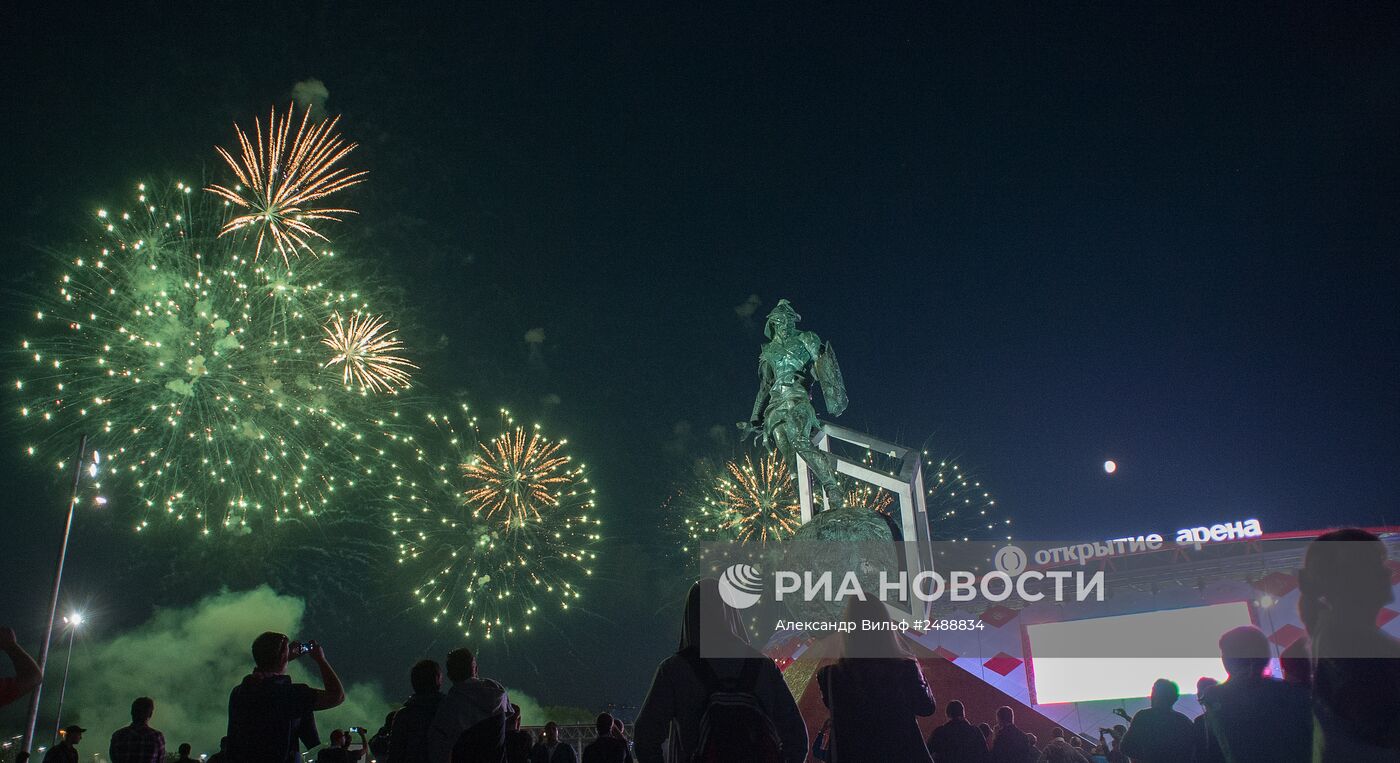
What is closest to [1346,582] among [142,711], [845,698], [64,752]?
[845,698]

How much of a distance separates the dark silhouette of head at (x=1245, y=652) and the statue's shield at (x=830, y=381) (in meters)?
12.9

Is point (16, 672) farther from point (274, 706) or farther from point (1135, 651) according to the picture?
point (1135, 651)

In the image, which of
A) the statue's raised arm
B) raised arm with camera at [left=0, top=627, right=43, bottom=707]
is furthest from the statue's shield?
raised arm with camera at [left=0, top=627, right=43, bottom=707]

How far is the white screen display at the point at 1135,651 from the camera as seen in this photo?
19703 millimetres

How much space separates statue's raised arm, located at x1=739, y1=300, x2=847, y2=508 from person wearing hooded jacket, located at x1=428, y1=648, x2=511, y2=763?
39.6ft

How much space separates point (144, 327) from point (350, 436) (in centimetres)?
495

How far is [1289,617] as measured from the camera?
1948 cm

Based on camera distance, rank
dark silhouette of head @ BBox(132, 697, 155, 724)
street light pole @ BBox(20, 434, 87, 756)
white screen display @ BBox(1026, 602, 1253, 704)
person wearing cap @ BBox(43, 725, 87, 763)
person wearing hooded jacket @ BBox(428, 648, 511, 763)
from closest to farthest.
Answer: person wearing hooded jacket @ BBox(428, 648, 511, 763), dark silhouette of head @ BBox(132, 697, 155, 724), person wearing cap @ BBox(43, 725, 87, 763), street light pole @ BBox(20, 434, 87, 756), white screen display @ BBox(1026, 602, 1253, 704)

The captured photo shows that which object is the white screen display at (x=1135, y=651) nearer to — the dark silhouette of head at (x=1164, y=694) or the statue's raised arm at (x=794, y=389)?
the statue's raised arm at (x=794, y=389)

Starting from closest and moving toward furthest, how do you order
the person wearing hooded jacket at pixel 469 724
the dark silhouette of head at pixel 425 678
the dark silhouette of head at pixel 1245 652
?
the dark silhouette of head at pixel 1245 652 < the person wearing hooded jacket at pixel 469 724 < the dark silhouette of head at pixel 425 678

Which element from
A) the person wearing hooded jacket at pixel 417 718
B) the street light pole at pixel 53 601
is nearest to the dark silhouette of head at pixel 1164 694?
the person wearing hooded jacket at pixel 417 718

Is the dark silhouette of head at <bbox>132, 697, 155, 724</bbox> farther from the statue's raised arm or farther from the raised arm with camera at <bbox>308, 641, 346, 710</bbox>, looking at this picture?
the statue's raised arm

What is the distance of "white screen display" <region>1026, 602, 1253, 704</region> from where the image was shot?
1970cm

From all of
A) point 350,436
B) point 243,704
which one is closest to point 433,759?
point 243,704
